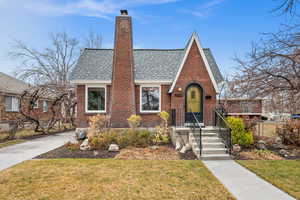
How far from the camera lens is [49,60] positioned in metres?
23.8

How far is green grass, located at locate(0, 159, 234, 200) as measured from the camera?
3789 mm

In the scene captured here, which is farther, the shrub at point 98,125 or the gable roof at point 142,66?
the gable roof at point 142,66

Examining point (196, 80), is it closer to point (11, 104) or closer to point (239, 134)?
point (239, 134)

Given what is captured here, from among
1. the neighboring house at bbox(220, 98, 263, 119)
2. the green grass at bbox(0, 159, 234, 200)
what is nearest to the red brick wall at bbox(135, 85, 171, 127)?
the green grass at bbox(0, 159, 234, 200)

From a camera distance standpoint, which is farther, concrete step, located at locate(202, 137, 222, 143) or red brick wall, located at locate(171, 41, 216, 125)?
red brick wall, located at locate(171, 41, 216, 125)

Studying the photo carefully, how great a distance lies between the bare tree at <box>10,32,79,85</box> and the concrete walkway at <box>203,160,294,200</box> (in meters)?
19.5

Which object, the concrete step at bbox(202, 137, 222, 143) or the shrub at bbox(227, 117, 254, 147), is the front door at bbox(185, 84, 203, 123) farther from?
the concrete step at bbox(202, 137, 222, 143)

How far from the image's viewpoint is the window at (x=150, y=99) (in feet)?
35.8

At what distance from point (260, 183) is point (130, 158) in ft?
14.3

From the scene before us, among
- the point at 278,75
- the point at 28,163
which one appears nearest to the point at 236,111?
the point at 278,75

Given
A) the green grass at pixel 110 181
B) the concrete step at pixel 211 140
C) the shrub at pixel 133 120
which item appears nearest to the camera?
the green grass at pixel 110 181

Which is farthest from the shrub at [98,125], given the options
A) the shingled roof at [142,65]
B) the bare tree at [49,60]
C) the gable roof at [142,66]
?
the bare tree at [49,60]

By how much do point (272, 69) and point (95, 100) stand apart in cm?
964

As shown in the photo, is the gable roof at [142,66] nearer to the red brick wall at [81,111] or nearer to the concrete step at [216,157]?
the red brick wall at [81,111]
